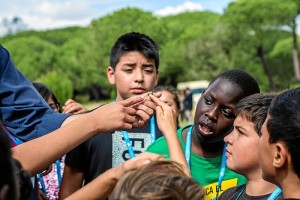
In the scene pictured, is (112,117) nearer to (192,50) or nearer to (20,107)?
(20,107)

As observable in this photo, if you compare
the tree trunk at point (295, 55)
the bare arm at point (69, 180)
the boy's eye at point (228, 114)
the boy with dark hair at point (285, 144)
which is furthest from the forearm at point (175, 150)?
the tree trunk at point (295, 55)

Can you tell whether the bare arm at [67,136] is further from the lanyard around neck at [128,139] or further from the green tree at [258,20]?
the green tree at [258,20]

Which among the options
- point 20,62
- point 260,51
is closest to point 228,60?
point 260,51

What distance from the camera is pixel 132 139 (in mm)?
3877

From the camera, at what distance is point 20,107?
249 cm

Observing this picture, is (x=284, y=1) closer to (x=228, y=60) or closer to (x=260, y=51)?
(x=260, y=51)

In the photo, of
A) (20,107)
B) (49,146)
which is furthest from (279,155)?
(20,107)

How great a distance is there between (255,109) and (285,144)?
707 mm

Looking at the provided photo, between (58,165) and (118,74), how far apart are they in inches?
46.4

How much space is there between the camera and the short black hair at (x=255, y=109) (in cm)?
303

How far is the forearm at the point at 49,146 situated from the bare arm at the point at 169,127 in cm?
49

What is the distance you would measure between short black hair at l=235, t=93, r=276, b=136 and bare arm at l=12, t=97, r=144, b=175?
2.82ft

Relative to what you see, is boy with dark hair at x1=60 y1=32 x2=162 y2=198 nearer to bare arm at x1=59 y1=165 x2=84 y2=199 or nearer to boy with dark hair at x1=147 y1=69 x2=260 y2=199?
bare arm at x1=59 y1=165 x2=84 y2=199

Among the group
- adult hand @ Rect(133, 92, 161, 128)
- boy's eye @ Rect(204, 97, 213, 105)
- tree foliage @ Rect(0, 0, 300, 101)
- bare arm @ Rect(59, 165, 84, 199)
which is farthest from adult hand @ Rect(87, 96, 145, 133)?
tree foliage @ Rect(0, 0, 300, 101)
